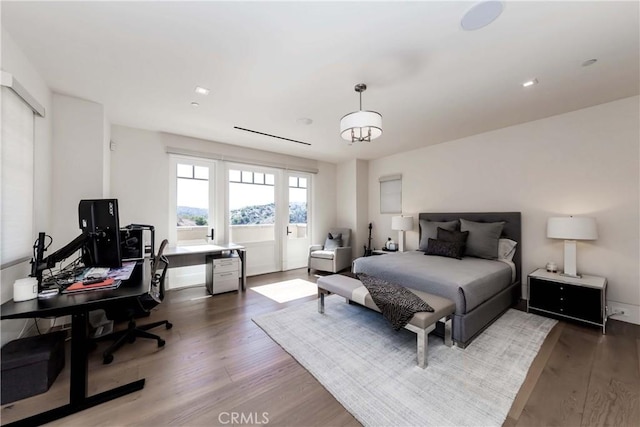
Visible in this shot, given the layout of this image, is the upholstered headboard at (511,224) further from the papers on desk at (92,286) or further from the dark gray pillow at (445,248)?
the papers on desk at (92,286)

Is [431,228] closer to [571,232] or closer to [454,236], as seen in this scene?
[454,236]

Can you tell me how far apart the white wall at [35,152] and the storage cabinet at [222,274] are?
184 cm

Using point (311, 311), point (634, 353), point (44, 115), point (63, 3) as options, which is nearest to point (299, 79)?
point (63, 3)

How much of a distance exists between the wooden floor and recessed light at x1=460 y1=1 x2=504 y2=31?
2.53 meters

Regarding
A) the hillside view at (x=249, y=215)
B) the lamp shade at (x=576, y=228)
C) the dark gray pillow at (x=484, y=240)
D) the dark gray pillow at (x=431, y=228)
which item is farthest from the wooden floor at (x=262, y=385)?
the hillside view at (x=249, y=215)

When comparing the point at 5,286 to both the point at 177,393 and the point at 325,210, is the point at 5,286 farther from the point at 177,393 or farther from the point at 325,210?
the point at 325,210

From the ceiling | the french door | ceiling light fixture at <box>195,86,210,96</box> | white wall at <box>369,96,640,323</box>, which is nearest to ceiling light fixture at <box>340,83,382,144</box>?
the ceiling

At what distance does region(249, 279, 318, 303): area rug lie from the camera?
367 centimetres

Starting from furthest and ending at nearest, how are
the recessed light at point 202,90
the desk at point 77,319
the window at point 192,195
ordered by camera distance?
1. the window at point 192,195
2. the recessed light at point 202,90
3. the desk at point 77,319

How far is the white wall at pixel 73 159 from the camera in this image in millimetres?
2615

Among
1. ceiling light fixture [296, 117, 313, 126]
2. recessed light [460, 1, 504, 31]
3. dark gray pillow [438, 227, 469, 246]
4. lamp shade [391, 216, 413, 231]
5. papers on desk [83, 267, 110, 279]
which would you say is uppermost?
ceiling light fixture [296, 117, 313, 126]

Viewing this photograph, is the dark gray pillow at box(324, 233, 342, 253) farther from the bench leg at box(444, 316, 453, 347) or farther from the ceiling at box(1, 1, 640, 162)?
the bench leg at box(444, 316, 453, 347)

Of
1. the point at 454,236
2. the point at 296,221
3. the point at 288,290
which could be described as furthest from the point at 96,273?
the point at 454,236

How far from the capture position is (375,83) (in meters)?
2.40
